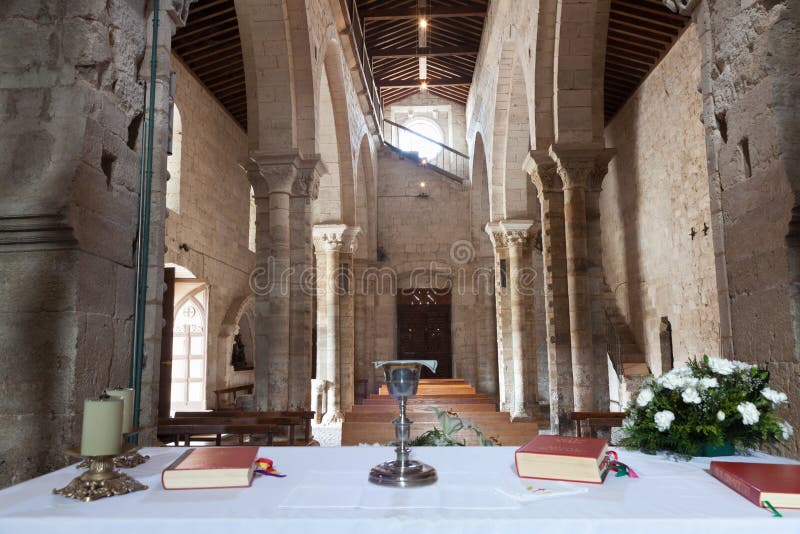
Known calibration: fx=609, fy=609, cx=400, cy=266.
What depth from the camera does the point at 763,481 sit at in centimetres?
139

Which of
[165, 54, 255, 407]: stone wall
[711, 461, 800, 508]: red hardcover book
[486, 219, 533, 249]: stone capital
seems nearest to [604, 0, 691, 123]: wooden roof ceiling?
[486, 219, 533, 249]: stone capital

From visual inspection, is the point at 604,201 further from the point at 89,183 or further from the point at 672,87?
the point at 89,183

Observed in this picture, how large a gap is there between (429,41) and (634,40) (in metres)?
6.09

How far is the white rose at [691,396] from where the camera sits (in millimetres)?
1820

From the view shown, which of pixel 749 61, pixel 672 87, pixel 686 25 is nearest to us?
pixel 749 61

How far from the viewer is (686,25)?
9.53 m

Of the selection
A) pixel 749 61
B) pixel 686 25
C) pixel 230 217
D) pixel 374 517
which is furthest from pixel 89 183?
pixel 230 217

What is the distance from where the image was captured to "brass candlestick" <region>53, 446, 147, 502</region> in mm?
1445

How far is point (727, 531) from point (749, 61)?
7.24 ft

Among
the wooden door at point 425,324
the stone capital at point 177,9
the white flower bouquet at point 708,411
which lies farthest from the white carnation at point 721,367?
the wooden door at point 425,324

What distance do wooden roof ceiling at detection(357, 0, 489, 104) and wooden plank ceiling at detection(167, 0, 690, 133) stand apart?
0.02 meters

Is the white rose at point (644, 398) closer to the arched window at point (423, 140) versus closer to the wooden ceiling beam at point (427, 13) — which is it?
the wooden ceiling beam at point (427, 13)

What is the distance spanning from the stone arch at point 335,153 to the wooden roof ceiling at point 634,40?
4.68m

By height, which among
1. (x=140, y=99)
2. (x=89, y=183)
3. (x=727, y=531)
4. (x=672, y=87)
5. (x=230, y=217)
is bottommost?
(x=727, y=531)
